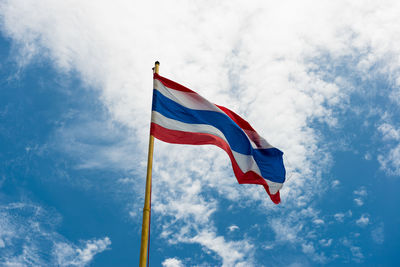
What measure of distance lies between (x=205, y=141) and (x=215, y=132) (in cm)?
76

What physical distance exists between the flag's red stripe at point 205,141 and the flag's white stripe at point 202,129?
0.45 feet

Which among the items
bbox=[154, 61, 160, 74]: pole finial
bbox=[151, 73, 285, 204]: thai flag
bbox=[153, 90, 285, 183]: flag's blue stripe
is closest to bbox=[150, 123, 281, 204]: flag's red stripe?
bbox=[151, 73, 285, 204]: thai flag

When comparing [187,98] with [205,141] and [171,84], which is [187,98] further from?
[205,141]

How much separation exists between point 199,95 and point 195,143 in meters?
2.18

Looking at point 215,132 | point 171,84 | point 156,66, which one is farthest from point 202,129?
point 156,66

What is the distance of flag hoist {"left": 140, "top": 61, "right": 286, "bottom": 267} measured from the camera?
1334cm

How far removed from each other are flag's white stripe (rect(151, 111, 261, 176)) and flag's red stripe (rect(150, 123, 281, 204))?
0.14m

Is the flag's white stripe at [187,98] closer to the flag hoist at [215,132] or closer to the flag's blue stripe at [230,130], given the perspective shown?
the flag hoist at [215,132]

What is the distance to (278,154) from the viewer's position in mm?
15766

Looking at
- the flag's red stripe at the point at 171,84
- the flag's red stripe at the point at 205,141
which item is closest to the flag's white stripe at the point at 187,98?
the flag's red stripe at the point at 171,84

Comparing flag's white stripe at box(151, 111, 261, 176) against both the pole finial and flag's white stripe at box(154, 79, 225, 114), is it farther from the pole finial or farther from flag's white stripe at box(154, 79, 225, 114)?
the pole finial

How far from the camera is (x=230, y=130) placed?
15062mm

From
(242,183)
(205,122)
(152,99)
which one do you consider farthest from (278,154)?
(152,99)

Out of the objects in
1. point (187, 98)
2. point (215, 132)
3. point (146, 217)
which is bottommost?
point (146, 217)
